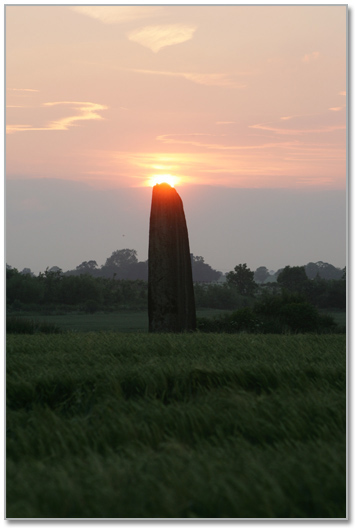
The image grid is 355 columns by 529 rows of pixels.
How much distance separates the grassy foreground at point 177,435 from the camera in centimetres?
271

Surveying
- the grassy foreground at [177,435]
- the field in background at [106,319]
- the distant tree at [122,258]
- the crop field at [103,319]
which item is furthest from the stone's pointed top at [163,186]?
the distant tree at [122,258]

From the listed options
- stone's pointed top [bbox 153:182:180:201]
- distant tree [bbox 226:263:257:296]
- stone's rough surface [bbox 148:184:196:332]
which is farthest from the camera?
distant tree [bbox 226:263:257:296]

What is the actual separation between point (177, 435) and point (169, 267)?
734cm

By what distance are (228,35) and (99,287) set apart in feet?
65.7

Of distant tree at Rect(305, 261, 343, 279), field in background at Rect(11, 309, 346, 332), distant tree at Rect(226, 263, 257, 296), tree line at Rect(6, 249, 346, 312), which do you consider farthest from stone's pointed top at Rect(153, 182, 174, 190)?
distant tree at Rect(226, 263, 257, 296)

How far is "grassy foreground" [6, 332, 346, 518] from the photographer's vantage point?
8.91 ft

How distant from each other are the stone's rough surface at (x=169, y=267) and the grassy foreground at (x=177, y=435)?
446cm

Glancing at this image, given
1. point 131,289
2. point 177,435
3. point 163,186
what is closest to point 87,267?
point 131,289

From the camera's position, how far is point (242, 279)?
76.8ft

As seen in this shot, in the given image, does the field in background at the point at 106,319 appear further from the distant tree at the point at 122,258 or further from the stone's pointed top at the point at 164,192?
the distant tree at the point at 122,258

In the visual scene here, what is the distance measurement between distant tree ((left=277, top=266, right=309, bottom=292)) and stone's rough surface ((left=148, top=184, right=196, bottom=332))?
9.00 m

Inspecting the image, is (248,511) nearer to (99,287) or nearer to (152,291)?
(152,291)

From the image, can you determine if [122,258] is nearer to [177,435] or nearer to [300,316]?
[300,316]

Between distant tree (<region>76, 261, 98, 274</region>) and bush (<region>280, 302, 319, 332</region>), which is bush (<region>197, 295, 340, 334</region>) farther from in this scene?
distant tree (<region>76, 261, 98, 274</region>)
